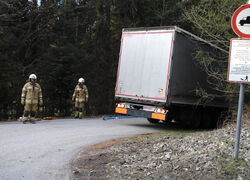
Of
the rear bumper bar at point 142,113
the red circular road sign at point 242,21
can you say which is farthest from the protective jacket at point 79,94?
the red circular road sign at point 242,21

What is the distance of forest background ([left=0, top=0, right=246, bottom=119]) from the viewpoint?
16.5 meters

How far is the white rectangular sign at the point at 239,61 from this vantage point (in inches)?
224

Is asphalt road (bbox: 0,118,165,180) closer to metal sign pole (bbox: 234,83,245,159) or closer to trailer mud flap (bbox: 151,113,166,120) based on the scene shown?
trailer mud flap (bbox: 151,113,166,120)

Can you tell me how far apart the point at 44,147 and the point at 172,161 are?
355 cm

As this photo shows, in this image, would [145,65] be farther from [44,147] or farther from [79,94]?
[44,147]

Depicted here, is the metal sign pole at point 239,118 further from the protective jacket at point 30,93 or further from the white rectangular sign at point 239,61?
the protective jacket at point 30,93

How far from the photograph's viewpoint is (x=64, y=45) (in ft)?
62.2

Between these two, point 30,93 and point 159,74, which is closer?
point 159,74

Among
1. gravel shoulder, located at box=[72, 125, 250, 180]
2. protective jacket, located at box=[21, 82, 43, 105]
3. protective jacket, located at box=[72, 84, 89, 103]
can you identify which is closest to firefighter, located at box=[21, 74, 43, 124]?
protective jacket, located at box=[21, 82, 43, 105]

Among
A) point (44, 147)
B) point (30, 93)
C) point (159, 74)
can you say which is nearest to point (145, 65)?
point (159, 74)

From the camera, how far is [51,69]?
17812mm

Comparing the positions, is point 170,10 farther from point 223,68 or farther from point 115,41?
point 223,68

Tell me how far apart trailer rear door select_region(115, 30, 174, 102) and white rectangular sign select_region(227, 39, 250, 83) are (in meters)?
7.06

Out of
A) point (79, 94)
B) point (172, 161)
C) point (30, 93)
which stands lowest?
point (172, 161)
